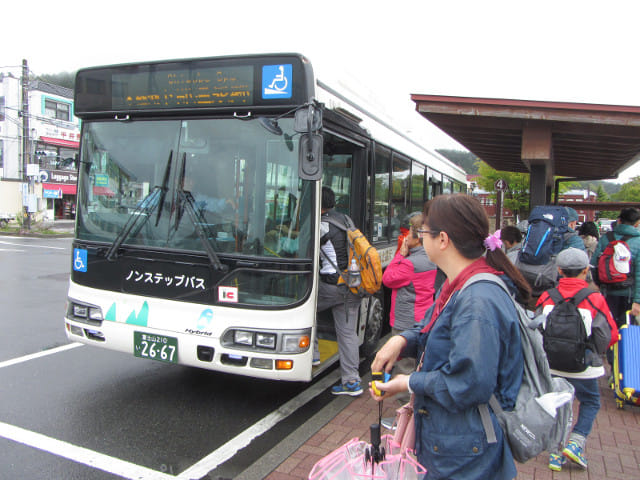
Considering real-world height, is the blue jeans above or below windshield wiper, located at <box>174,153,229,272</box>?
below

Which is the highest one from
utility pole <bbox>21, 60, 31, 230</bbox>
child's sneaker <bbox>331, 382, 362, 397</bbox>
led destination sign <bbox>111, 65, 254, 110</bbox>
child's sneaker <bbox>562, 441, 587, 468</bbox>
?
utility pole <bbox>21, 60, 31, 230</bbox>

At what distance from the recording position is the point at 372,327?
625cm

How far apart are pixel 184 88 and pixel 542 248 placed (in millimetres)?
3661

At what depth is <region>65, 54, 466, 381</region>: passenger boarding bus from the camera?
4.07m

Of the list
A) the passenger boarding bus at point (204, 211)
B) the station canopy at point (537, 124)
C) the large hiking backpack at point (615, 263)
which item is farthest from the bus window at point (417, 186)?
the passenger boarding bus at point (204, 211)

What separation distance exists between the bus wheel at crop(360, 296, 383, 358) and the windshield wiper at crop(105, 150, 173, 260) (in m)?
2.67

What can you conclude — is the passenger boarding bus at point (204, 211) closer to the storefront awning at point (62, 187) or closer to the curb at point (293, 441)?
the curb at point (293, 441)

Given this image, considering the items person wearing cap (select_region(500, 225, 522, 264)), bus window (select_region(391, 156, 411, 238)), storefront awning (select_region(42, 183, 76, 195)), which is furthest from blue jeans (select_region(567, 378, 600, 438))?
storefront awning (select_region(42, 183, 76, 195))

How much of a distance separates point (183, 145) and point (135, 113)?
0.62 m

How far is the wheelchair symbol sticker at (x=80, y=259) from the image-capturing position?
471 centimetres

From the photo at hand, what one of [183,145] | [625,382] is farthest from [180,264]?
[625,382]

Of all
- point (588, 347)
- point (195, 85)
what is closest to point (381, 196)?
point (195, 85)

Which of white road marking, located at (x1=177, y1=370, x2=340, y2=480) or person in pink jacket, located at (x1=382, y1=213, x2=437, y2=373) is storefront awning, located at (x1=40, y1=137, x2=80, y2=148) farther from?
person in pink jacket, located at (x1=382, y1=213, x2=437, y2=373)

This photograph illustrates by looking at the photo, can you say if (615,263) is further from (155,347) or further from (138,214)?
(138,214)
